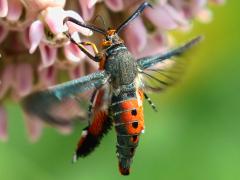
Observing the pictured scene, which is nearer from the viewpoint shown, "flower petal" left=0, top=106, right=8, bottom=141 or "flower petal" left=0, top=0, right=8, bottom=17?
"flower petal" left=0, top=0, right=8, bottom=17

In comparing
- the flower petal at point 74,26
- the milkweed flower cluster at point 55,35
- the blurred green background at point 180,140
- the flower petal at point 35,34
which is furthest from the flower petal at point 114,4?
the blurred green background at point 180,140

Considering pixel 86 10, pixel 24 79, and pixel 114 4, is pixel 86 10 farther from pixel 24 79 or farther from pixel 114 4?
pixel 24 79

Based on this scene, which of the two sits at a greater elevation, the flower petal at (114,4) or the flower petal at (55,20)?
the flower petal at (114,4)

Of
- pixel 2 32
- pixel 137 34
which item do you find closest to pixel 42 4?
pixel 2 32

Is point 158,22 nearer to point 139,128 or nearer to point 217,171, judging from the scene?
point 139,128

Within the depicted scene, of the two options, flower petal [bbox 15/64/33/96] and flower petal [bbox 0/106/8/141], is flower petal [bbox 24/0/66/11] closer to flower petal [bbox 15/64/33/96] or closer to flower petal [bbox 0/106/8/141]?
flower petal [bbox 15/64/33/96]

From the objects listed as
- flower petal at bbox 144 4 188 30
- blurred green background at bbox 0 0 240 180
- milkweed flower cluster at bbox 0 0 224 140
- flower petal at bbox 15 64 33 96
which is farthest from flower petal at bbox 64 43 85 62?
blurred green background at bbox 0 0 240 180

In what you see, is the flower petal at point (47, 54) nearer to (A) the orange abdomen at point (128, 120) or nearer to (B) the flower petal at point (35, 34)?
(B) the flower petal at point (35, 34)

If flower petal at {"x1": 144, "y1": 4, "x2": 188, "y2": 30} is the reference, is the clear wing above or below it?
below
